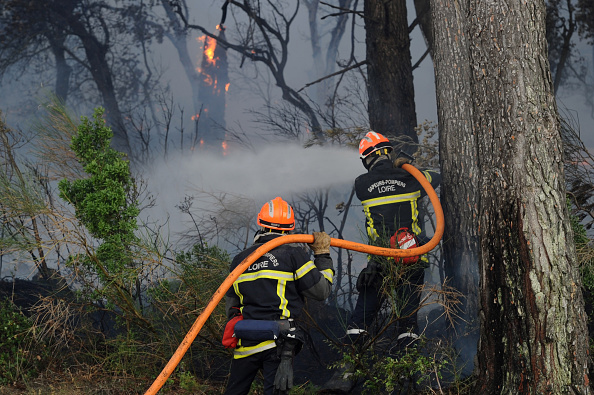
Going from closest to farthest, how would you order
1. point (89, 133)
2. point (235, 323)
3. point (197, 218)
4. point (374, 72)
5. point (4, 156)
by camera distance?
point (235, 323) → point (89, 133) → point (4, 156) → point (374, 72) → point (197, 218)

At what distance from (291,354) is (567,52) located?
9425 millimetres

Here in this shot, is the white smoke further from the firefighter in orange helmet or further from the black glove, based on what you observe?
the black glove

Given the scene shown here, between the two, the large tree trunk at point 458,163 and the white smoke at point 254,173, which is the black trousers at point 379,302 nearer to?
the large tree trunk at point 458,163

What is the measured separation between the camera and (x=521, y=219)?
407cm

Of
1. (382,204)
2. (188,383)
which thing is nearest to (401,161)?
(382,204)

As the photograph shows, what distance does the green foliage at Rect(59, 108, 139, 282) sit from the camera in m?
5.57

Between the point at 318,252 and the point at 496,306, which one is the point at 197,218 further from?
the point at 496,306

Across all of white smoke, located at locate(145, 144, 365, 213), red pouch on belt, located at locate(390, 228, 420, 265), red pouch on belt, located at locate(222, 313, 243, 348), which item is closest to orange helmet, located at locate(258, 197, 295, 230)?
red pouch on belt, located at locate(222, 313, 243, 348)

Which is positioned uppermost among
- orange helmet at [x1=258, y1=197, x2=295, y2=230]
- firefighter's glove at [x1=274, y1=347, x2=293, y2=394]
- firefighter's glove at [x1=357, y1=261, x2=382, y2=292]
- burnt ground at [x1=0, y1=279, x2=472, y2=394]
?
orange helmet at [x1=258, y1=197, x2=295, y2=230]

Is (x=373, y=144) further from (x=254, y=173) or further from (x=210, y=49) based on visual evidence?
(x=210, y=49)

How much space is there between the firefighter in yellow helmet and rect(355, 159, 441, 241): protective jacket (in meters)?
1.53

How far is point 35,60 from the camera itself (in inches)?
498

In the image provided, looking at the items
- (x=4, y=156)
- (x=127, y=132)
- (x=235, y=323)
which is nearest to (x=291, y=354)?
(x=235, y=323)

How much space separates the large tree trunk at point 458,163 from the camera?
564cm
